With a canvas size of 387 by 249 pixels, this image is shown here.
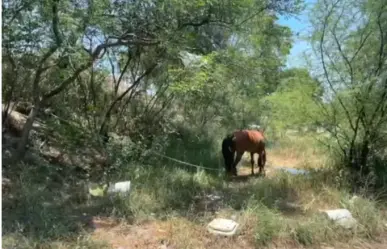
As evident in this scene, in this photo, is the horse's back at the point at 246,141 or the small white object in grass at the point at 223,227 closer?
the small white object in grass at the point at 223,227

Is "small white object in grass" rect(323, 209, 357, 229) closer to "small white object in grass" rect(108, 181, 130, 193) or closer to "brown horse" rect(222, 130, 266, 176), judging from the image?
"small white object in grass" rect(108, 181, 130, 193)

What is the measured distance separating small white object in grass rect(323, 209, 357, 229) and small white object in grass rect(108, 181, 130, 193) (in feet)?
8.70

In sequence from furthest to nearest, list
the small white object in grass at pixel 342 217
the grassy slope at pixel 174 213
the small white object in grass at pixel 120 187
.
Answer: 1. the small white object in grass at pixel 120 187
2. the small white object in grass at pixel 342 217
3. the grassy slope at pixel 174 213

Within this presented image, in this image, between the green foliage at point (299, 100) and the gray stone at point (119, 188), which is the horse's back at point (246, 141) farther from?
the gray stone at point (119, 188)

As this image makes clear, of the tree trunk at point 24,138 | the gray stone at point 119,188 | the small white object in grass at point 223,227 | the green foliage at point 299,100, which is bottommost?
the small white object in grass at point 223,227

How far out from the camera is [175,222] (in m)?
4.46

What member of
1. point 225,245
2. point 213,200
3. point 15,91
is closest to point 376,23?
point 213,200

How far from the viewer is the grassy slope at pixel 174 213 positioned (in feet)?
13.4

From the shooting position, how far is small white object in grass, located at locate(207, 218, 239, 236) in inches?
170

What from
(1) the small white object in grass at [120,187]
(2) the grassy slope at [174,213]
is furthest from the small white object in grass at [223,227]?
(1) the small white object in grass at [120,187]

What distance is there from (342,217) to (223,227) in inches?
61.4

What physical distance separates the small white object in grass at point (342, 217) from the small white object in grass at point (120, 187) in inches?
104

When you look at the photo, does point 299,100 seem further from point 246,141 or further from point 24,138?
point 24,138

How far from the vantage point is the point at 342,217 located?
4816mm
